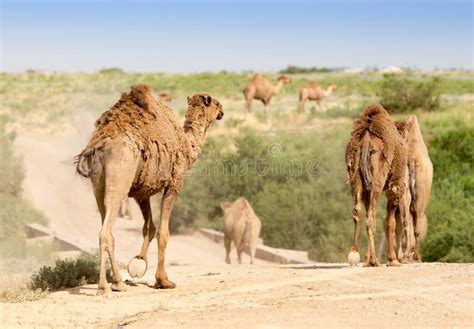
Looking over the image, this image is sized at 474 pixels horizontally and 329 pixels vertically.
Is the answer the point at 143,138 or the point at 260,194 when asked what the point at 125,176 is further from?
the point at 260,194

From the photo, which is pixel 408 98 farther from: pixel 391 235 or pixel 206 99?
pixel 206 99

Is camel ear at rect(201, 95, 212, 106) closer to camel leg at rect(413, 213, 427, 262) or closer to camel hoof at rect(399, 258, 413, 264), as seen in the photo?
camel hoof at rect(399, 258, 413, 264)

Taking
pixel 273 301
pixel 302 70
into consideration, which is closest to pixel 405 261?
pixel 273 301

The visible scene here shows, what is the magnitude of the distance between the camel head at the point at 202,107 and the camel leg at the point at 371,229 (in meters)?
2.44

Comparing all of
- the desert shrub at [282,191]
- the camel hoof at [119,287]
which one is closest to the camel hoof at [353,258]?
the camel hoof at [119,287]

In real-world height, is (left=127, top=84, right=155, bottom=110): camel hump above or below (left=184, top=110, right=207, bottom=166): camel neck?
above

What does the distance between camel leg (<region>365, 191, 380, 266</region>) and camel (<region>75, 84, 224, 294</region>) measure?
254 centimetres

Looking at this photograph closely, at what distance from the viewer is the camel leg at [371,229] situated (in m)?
13.9

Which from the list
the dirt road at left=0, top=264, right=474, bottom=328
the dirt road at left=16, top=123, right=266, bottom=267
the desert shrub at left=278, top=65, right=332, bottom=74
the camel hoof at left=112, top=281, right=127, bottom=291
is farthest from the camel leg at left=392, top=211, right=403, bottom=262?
the desert shrub at left=278, top=65, right=332, bottom=74

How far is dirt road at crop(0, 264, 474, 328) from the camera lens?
10.2m

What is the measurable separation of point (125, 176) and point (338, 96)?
62612 millimetres

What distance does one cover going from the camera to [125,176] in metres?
11.8

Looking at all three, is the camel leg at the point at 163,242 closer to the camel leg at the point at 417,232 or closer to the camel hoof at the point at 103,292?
the camel hoof at the point at 103,292

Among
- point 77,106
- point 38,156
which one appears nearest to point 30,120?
point 77,106
